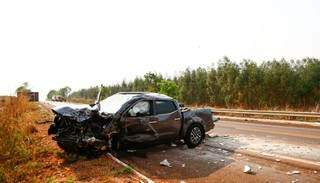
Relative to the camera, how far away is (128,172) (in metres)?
8.41

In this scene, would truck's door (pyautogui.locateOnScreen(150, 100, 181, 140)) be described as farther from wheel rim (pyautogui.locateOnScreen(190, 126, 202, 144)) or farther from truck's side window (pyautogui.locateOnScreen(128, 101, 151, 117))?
wheel rim (pyautogui.locateOnScreen(190, 126, 202, 144))

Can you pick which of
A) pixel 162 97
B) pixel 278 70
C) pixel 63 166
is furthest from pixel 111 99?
pixel 278 70

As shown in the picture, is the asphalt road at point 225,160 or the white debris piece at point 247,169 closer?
the asphalt road at point 225,160

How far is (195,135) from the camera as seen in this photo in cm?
1249

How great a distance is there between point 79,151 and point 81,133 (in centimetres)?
54

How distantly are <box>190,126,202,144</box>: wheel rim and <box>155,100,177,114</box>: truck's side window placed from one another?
1.13 m

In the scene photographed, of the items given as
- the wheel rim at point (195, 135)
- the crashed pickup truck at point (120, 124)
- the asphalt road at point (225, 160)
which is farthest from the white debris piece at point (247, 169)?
the wheel rim at point (195, 135)

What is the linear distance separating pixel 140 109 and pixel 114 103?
0.93 metres

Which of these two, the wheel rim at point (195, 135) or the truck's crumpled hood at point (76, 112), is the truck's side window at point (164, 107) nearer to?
the wheel rim at point (195, 135)

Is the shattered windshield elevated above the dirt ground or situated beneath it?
elevated above

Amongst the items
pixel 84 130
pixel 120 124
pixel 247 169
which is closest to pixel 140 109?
pixel 120 124

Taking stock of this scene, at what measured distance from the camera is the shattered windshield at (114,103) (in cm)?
1096

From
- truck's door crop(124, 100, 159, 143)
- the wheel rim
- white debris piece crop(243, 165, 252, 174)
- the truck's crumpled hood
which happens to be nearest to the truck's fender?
the wheel rim

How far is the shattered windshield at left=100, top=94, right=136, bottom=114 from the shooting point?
35.9ft
